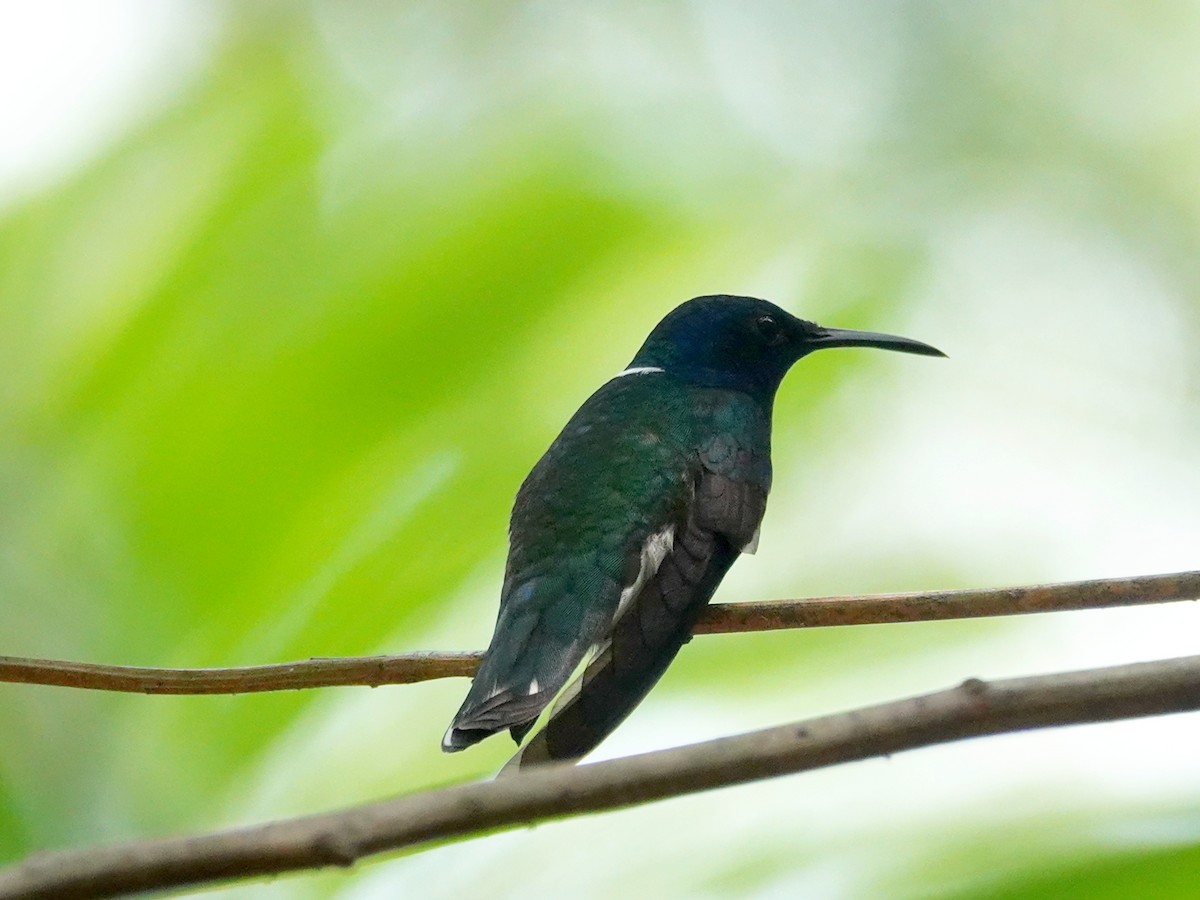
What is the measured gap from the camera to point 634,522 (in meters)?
2.18

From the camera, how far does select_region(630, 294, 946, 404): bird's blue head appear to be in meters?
2.74

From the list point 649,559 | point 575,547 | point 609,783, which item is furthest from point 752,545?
point 609,783

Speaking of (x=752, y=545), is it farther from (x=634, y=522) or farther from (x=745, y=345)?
(x=745, y=345)

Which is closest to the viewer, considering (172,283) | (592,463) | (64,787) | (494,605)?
(64,787)

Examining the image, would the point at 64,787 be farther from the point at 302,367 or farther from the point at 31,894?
the point at 31,894

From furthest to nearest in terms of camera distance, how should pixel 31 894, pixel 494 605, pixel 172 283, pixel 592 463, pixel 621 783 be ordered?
pixel 172 283
pixel 494 605
pixel 592 463
pixel 621 783
pixel 31 894

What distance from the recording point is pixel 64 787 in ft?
6.73

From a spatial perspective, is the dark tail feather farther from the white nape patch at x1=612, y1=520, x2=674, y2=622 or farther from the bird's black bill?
the bird's black bill

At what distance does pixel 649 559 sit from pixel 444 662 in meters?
0.51

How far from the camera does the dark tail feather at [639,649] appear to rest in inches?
69.6

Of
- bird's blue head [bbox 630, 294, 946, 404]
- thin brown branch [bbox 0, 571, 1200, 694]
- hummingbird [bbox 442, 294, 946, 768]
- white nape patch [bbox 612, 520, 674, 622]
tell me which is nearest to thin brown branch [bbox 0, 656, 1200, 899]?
thin brown branch [bbox 0, 571, 1200, 694]

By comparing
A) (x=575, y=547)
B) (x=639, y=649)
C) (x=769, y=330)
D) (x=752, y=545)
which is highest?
(x=769, y=330)

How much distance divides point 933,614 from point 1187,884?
40cm

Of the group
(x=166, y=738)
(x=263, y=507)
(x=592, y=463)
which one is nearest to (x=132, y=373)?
(x=263, y=507)
